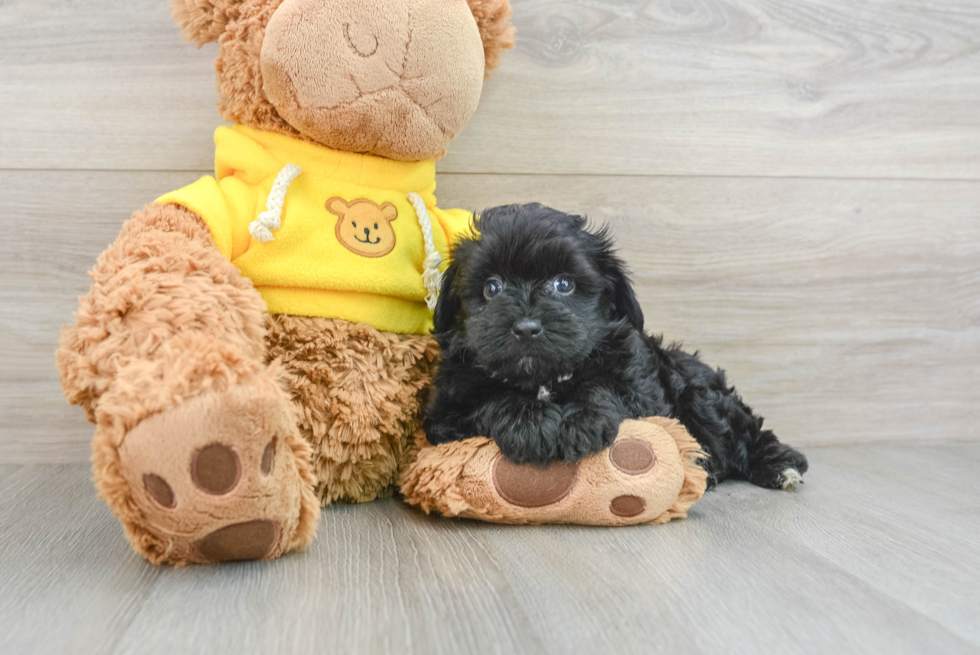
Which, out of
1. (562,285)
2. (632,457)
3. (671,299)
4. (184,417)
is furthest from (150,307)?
(671,299)

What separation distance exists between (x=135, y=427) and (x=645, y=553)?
59cm

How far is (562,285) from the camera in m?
0.98

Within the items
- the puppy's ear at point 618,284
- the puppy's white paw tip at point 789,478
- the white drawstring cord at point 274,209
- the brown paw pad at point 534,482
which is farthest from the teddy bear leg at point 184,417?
the puppy's white paw tip at point 789,478

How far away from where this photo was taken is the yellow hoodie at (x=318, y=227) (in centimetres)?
101

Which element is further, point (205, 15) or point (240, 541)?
point (205, 15)

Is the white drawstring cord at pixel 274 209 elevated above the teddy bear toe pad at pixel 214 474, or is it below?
above

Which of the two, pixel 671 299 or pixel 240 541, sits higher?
pixel 671 299

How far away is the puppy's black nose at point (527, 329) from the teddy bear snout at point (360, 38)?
1.41 feet

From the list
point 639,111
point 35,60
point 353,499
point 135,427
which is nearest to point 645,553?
point 353,499

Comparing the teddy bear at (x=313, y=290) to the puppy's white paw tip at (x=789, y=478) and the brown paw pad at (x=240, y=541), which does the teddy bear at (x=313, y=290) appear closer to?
the brown paw pad at (x=240, y=541)

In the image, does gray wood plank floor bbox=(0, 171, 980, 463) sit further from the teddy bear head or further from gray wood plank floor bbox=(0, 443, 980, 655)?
gray wood plank floor bbox=(0, 443, 980, 655)

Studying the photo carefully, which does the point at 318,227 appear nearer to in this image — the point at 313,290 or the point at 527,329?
the point at 313,290

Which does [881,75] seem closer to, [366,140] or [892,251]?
[892,251]

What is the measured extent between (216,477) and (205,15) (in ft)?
2.31
